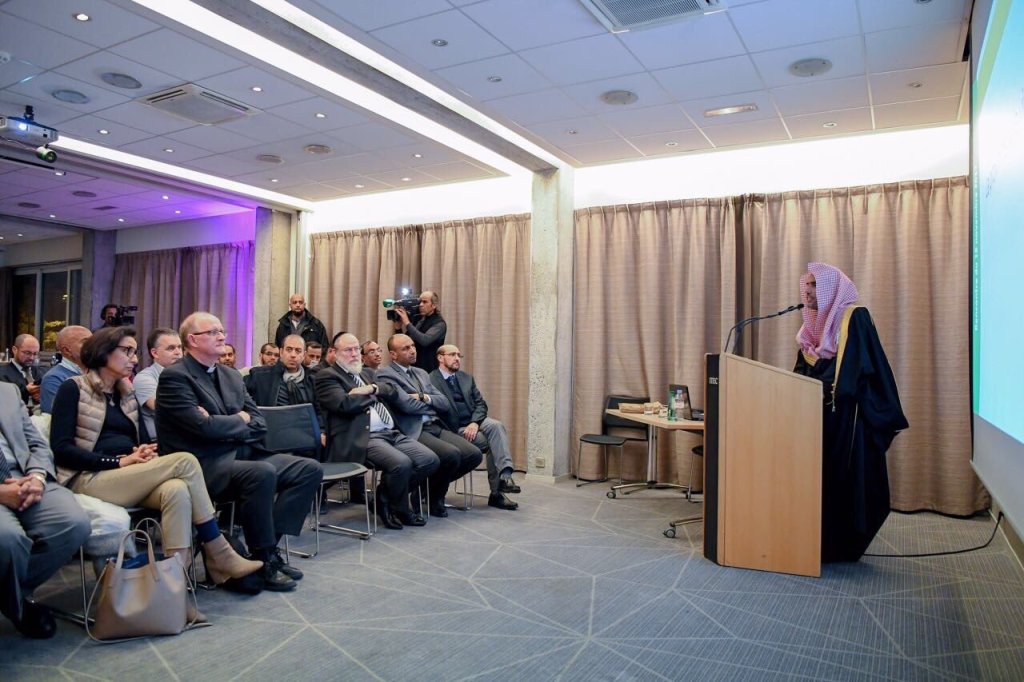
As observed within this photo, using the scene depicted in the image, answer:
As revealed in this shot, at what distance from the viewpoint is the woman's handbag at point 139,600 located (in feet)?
8.86

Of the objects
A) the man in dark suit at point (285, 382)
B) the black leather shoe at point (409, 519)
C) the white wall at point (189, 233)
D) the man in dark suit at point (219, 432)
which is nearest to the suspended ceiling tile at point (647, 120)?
the man in dark suit at point (285, 382)

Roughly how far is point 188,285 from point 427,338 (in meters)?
5.10

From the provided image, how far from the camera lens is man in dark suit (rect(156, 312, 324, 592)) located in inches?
133

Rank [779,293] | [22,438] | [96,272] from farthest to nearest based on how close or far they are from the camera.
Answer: [96,272] → [779,293] → [22,438]

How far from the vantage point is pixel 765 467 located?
3783 millimetres

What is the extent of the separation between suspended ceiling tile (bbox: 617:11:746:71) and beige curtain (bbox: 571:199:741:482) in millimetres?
2102

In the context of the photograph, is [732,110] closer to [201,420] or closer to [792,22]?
[792,22]

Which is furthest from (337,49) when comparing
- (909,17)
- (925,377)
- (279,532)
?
(925,377)

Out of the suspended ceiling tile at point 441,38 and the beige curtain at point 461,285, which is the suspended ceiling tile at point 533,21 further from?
the beige curtain at point 461,285

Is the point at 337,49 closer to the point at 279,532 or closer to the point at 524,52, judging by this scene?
the point at 524,52

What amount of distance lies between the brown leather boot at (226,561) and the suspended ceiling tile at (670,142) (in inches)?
170

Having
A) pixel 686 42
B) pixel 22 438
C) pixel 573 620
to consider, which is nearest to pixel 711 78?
pixel 686 42

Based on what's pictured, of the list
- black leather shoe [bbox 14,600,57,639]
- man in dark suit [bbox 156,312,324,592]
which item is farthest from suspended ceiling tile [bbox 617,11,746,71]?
black leather shoe [bbox 14,600,57,639]

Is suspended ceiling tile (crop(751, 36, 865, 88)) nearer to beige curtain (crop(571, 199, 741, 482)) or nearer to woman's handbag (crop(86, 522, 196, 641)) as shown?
beige curtain (crop(571, 199, 741, 482))
